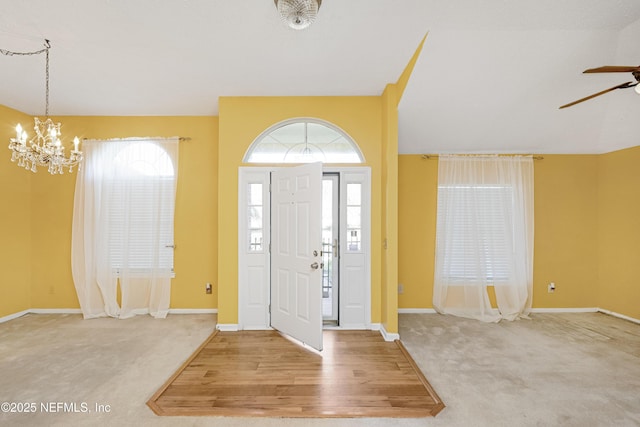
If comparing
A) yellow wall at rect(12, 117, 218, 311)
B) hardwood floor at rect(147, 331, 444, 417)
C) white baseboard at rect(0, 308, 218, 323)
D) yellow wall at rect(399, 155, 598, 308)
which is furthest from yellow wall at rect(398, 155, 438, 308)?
white baseboard at rect(0, 308, 218, 323)

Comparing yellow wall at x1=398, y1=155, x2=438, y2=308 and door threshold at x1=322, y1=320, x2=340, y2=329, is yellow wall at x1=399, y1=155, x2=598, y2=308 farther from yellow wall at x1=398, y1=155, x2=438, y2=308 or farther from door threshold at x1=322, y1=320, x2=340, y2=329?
door threshold at x1=322, y1=320, x2=340, y2=329

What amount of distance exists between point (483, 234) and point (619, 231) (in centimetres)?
208

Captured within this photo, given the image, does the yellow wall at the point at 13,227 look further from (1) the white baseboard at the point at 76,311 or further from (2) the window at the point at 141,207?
(2) the window at the point at 141,207

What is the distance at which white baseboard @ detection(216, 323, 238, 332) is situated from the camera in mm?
3570

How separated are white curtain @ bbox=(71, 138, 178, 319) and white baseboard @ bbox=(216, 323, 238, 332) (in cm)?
104

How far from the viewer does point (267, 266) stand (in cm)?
364

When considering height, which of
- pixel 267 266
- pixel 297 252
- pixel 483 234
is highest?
pixel 483 234

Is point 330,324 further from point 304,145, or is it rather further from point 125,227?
point 125,227

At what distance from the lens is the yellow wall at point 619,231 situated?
3959mm

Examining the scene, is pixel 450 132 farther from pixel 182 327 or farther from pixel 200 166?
pixel 182 327

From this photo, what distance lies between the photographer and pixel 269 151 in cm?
370

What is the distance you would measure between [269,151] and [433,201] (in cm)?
263

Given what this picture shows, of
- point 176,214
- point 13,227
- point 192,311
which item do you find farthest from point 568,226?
point 13,227

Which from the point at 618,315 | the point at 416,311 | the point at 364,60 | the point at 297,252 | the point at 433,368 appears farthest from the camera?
the point at 416,311
